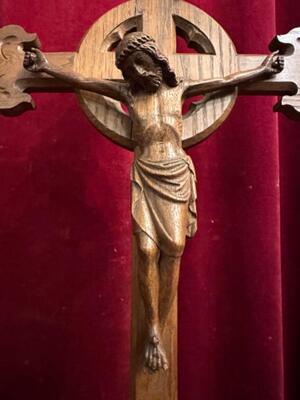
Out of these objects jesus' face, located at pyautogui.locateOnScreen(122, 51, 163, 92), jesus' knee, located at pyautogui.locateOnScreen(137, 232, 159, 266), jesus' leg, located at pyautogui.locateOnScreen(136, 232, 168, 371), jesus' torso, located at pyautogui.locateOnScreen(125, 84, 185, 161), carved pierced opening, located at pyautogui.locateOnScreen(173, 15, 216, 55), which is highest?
carved pierced opening, located at pyautogui.locateOnScreen(173, 15, 216, 55)

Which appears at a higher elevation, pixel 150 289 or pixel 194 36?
pixel 194 36

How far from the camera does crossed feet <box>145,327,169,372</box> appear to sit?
794 millimetres

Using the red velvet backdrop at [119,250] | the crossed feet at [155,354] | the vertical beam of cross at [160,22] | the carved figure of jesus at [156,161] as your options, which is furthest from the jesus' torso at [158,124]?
the red velvet backdrop at [119,250]

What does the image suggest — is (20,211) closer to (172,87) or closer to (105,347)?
(105,347)

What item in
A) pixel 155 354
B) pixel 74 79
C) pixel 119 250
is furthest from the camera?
pixel 119 250

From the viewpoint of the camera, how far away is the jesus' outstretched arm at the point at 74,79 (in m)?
0.92

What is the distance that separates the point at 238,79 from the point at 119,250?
438 mm

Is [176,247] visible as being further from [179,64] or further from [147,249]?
[179,64]

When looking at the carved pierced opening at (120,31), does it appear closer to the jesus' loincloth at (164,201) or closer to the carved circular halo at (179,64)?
the carved circular halo at (179,64)

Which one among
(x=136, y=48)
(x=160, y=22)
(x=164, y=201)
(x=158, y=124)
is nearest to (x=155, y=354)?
(x=164, y=201)

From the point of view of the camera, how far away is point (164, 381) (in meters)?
0.82

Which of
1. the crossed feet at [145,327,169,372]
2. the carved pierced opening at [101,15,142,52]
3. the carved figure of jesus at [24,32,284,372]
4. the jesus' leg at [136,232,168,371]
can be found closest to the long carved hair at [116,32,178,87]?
the carved figure of jesus at [24,32,284,372]

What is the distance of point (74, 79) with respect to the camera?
932 mm

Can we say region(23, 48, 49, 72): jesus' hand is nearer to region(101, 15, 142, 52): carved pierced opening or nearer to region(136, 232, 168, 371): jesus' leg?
region(101, 15, 142, 52): carved pierced opening
